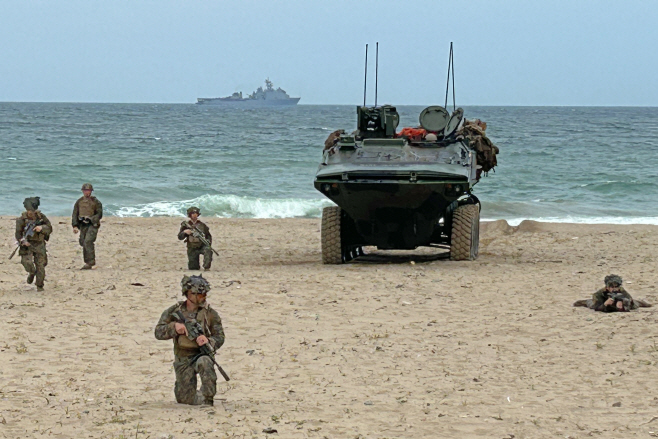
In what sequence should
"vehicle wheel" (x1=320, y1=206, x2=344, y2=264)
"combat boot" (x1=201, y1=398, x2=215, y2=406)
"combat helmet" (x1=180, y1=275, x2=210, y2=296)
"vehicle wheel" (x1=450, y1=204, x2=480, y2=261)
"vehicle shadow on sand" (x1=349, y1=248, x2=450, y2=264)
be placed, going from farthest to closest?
"vehicle shadow on sand" (x1=349, y1=248, x2=450, y2=264) < "vehicle wheel" (x1=320, y1=206, x2=344, y2=264) < "vehicle wheel" (x1=450, y1=204, x2=480, y2=261) < "combat boot" (x1=201, y1=398, x2=215, y2=406) < "combat helmet" (x1=180, y1=275, x2=210, y2=296)

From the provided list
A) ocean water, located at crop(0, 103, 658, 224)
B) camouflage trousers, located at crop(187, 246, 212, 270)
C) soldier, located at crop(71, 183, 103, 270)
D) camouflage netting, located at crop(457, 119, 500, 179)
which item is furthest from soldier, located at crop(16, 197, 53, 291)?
ocean water, located at crop(0, 103, 658, 224)

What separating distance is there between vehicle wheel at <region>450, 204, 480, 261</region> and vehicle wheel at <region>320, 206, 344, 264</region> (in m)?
1.43

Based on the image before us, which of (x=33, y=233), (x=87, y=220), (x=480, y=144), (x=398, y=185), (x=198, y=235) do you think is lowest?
(x=198, y=235)

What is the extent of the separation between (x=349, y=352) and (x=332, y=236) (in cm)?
522

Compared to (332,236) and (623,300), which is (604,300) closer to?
(623,300)

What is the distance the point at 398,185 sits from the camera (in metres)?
12.5

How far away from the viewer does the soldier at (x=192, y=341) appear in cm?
658

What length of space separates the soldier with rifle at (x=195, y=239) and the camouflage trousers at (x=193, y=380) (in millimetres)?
6212

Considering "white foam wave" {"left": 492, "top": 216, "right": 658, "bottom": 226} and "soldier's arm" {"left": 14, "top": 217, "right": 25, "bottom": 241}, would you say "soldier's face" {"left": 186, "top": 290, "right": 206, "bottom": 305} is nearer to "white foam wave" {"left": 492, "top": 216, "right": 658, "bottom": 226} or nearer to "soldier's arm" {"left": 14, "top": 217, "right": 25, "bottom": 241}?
"soldier's arm" {"left": 14, "top": 217, "right": 25, "bottom": 241}

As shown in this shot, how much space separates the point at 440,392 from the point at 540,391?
68 centimetres

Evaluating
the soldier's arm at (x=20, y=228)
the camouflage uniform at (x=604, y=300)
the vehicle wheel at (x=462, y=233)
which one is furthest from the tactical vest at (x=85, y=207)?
the camouflage uniform at (x=604, y=300)

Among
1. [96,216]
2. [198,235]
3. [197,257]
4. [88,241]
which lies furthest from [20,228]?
[197,257]

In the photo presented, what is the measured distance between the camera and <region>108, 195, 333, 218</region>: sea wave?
2548 centimetres

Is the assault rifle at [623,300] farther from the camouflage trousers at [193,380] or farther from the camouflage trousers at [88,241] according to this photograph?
the camouflage trousers at [88,241]
